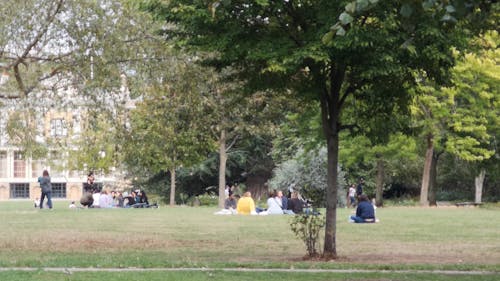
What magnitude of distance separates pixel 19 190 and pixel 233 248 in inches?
3836

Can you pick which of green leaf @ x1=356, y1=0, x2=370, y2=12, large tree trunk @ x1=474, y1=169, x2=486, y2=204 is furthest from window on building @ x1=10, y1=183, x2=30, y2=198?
green leaf @ x1=356, y1=0, x2=370, y2=12

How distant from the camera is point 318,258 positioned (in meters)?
15.0

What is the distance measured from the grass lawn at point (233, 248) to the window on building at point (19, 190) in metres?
85.9

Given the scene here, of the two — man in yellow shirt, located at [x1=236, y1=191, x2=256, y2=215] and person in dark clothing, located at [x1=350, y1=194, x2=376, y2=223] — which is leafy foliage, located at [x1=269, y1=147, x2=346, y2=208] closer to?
man in yellow shirt, located at [x1=236, y1=191, x2=256, y2=215]

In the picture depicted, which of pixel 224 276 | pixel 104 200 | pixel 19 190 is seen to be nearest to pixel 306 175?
pixel 104 200

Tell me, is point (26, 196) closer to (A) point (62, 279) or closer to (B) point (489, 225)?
(B) point (489, 225)

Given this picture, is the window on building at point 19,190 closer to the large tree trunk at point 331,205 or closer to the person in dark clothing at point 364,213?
the person in dark clothing at point 364,213

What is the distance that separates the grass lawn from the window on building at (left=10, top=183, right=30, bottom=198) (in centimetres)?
8589

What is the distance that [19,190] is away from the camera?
110 metres

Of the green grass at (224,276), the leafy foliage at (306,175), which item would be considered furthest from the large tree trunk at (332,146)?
the leafy foliage at (306,175)

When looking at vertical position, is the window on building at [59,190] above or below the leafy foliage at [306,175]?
below

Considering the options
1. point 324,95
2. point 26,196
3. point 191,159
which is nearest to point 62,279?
point 324,95

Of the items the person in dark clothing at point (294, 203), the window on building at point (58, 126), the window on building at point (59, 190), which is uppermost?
the window on building at point (58, 126)

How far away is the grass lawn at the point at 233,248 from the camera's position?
1224 cm
